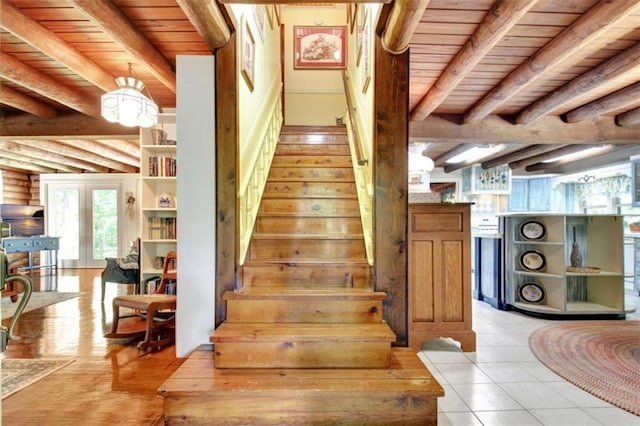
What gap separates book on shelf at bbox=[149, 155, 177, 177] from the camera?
4.12 meters

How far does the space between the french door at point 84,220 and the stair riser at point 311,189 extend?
591 centimetres

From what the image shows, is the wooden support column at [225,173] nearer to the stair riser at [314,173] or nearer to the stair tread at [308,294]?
the stair tread at [308,294]

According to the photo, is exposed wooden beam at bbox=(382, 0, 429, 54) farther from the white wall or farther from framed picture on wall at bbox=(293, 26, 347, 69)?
framed picture on wall at bbox=(293, 26, 347, 69)

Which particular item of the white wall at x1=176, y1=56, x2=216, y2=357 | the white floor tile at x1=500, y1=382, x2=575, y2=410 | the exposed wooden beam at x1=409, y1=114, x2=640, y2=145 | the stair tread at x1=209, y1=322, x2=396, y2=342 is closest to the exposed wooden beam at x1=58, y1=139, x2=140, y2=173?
the white wall at x1=176, y1=56, x2=216, y2=357

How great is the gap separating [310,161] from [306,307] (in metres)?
2.32

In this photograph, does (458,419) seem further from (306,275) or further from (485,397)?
(306,275)

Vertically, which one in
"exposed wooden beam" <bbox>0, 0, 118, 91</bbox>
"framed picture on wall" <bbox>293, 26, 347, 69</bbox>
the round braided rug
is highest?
"framed picture on wall" <bbox>293, 26, 347, 69</bbox>

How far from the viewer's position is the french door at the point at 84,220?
8.14 meters

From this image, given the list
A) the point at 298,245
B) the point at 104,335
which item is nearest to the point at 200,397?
the point at 298,245

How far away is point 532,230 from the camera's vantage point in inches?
178

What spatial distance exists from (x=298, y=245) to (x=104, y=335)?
2.01m

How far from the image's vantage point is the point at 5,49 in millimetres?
2932

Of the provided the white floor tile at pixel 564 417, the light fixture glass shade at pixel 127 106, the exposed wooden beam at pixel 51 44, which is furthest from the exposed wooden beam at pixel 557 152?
the exposed wooden beam at pixel 51 44

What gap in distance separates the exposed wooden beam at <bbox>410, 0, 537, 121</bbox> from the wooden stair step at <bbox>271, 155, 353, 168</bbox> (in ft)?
3.77
